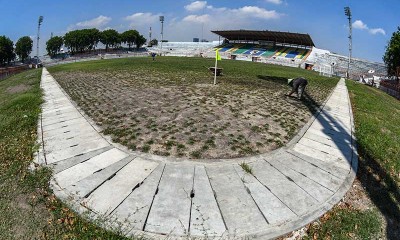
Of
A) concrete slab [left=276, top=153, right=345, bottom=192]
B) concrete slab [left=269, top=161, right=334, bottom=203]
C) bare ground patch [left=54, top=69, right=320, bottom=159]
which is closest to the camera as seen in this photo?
concrete slab [left=269, top=161, right=334, bottom=203]

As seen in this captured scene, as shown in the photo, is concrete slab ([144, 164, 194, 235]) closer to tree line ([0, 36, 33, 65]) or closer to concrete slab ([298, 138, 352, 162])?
concrete slab ([298, 138, 352, 162])

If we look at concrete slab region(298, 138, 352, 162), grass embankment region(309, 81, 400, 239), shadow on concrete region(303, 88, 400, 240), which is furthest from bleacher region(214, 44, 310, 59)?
shadow on concrete region(303, 88, 400, 240)

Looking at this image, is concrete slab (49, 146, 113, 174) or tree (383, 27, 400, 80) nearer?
concrete slab (49, 146, 113, 174)

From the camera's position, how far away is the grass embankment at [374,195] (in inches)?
203

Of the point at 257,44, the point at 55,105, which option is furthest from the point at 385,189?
the point at 257,44

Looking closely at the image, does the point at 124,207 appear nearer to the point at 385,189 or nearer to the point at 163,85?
the point at 385,189

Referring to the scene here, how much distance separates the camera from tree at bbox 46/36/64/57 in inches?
3789

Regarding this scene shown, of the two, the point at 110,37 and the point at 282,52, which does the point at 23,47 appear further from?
the point at 282,52

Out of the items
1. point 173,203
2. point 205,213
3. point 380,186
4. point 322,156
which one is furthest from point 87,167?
point 380,186

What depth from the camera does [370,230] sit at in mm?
5223

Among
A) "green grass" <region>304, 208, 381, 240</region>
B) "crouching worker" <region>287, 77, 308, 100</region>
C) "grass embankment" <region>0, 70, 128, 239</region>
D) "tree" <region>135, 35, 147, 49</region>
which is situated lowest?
"green grass" <region>304, 208, 381, 240</region>

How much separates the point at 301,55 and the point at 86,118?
65525mm

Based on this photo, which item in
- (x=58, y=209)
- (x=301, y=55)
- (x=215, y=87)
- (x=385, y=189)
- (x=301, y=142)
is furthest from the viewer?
(x=301, y=55)

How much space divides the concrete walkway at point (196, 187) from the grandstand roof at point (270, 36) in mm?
62945
